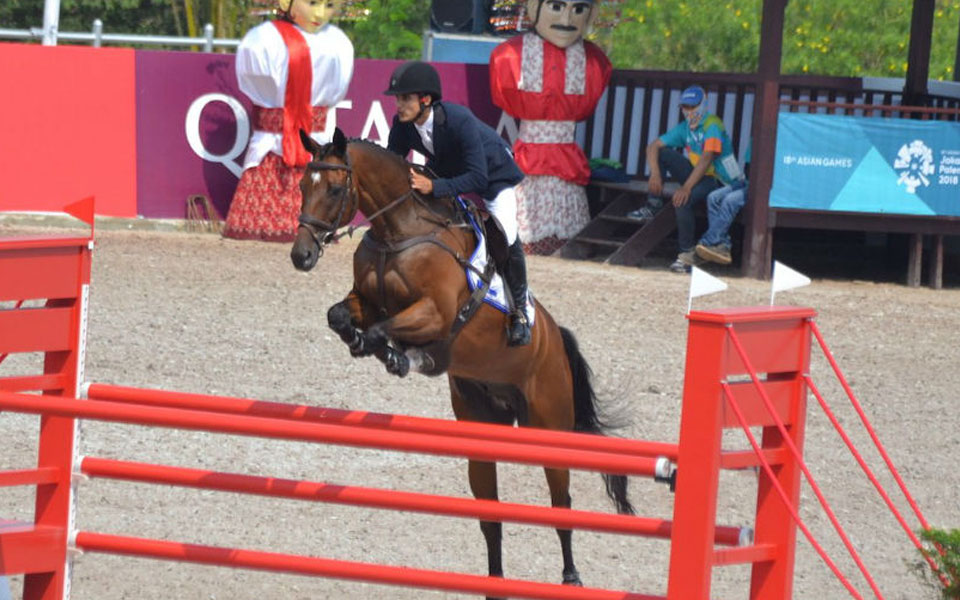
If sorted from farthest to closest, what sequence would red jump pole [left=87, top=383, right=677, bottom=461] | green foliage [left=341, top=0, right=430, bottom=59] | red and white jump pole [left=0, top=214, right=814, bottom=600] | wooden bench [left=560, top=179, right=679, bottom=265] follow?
green foliage [left=341, top=0, right=430, bottom=59]
wooden bench [left=560, top=179, right=679, bottom=265]
red jump pole [left=87, top=383, right=677, bottom=461]
red and white jump pole [left=0, top=214, right=814, bottom=600]

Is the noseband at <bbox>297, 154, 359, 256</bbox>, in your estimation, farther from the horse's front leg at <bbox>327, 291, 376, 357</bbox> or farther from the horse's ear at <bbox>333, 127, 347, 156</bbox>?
the horse's front leg at <bbox>327, 291, 376, 357</bbox>

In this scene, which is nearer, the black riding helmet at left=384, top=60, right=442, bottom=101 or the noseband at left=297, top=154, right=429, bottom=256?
the noseband at left=297, top=154, right=429, bottom=256

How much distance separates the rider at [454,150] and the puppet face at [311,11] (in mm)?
7726

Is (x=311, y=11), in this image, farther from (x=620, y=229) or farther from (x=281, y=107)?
(x=620, y=229)

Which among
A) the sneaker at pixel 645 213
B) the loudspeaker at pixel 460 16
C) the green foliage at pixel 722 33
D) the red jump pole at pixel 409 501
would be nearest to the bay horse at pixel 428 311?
the red jump pole at pixel 409 501

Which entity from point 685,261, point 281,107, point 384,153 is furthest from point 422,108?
point 685,261

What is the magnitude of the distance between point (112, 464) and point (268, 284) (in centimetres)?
767

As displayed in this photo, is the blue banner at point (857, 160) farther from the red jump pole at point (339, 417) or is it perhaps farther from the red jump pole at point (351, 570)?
the red jump pole at point (351, 570)

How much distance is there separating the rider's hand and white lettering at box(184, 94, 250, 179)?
8895 mm

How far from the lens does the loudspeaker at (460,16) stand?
18.5 m

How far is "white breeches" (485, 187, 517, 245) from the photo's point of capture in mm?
6840

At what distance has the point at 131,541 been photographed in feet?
16.2

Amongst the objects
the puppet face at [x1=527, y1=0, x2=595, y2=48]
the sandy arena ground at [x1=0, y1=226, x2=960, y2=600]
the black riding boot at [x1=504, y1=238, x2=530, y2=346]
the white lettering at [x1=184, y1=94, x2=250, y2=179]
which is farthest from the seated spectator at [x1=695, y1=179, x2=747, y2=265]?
the black riding boot at [x1=504, y1=238, x2=530, y2=346]

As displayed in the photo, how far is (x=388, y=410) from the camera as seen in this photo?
9.20m
